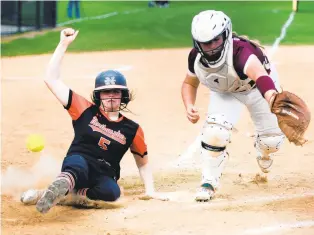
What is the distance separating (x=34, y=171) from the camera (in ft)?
29.7

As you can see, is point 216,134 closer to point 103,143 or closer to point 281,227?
point 103,143

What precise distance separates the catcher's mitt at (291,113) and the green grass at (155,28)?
1416 centimetres

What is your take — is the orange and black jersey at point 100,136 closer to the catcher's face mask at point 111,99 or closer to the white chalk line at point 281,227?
the catcher's face mask at point 111,99

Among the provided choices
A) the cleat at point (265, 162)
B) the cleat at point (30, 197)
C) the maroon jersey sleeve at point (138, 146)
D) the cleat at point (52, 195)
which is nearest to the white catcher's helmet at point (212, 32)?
the maroon jersey sleeve at point (138, 146)

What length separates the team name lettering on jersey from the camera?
7629 mm

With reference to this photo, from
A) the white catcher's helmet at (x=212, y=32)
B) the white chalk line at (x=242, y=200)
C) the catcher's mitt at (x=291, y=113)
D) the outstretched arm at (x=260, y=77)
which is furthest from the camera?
the white chalk line at (x=242, y=200)

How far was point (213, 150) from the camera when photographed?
7.70 m

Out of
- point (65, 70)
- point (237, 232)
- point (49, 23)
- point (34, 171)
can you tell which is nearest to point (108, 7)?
point (49, 23)

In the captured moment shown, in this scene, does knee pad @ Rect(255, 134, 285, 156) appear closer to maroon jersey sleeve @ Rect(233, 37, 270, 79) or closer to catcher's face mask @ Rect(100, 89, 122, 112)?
maroon jersey sleeve @ Rect(233, 37, 270, 79)

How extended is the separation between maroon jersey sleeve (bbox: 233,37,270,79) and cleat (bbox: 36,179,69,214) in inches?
69.7

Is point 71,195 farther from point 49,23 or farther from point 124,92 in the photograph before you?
point 49,23

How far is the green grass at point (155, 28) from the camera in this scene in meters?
21.9

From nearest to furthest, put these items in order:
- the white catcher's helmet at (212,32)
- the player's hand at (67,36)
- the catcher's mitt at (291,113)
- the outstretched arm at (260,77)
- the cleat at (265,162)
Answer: the catcher's mitt at (291,113), the outstretched arm at (260,77), the white catcher's helmet at (212,32), the player's hand at (67,36), the cleat at (265,162)

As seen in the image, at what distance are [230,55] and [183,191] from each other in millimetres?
1478
